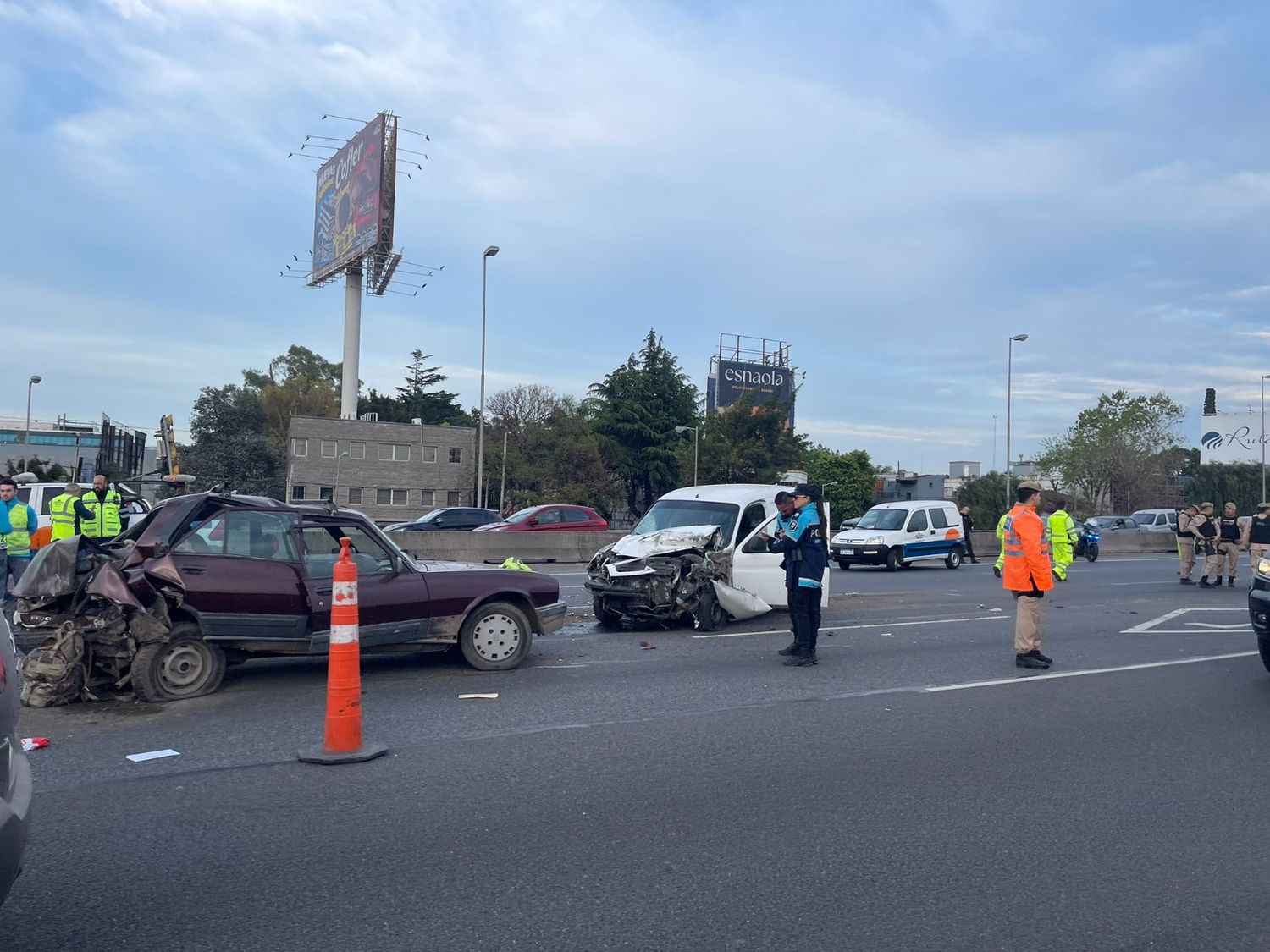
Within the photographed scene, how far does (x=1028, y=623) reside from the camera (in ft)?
33.8

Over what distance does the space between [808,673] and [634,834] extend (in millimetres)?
4983

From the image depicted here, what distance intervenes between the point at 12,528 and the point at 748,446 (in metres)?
50.4

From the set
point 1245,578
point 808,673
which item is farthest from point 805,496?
point 1245,578

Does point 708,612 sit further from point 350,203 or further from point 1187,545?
point 350,203

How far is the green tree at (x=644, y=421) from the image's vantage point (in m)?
68.4

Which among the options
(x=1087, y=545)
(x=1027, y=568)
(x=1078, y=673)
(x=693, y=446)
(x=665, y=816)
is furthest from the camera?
(x=693, y=446)

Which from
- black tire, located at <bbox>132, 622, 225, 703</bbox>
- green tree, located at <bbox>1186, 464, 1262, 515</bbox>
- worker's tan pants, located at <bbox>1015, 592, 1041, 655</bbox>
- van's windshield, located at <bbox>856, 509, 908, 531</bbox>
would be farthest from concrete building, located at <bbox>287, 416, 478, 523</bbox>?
black tire, located at <bbox>132, 622, 225, 703</bbox>

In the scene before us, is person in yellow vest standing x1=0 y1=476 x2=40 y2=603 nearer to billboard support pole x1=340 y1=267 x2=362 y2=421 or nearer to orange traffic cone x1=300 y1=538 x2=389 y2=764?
orange traffic cone x1=300 y1=538 x2=389 y2=764

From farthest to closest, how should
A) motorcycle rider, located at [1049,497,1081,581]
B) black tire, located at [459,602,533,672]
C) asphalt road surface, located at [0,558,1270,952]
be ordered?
motorcycle rider, located at [1049,497,1081,581] → black tire, located at [459,602,533,672] → asphalt road surface, located at [0,558,1270,952]

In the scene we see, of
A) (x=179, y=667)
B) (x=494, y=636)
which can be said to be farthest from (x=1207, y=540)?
(x=179, y=667)

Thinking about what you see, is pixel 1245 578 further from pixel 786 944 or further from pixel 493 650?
pixel 786 944

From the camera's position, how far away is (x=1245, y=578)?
80.5 ft

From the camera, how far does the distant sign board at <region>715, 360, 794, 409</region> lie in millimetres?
79312

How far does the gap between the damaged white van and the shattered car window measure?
0.01 meters
